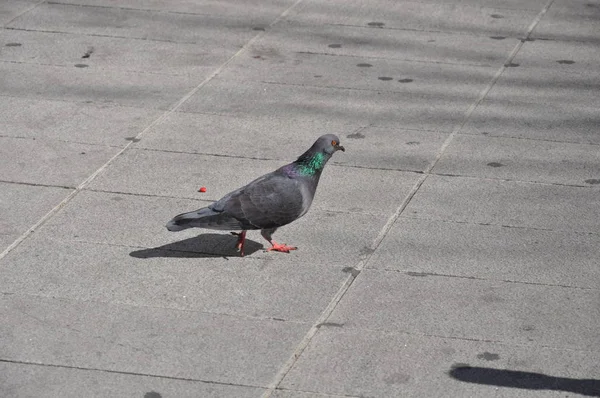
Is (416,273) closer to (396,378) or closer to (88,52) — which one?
(396,378)

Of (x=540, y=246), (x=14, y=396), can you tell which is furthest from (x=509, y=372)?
(x=14, y=396)

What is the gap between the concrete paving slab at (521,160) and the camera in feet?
28.4

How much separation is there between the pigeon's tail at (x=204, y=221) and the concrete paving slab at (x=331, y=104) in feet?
9.10

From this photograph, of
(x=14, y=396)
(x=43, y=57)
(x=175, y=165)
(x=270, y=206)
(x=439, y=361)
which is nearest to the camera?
(x=14, y=396)

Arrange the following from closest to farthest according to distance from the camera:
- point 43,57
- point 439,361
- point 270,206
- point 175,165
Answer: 1. point 439,361
2. point 270,206
3. point 175,165
4. point 43,57

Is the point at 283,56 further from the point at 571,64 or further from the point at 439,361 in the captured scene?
the point at 439,361

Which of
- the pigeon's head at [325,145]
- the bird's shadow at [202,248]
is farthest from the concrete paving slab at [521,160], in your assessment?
the bird's shadow at [202,248]

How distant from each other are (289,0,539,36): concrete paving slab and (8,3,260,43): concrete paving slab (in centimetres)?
81

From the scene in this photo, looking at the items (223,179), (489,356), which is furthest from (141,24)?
(489,356)

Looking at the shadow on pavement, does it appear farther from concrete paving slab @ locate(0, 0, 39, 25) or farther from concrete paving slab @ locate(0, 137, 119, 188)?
concrete paving slab @ locate(0, 0, 39, 25)

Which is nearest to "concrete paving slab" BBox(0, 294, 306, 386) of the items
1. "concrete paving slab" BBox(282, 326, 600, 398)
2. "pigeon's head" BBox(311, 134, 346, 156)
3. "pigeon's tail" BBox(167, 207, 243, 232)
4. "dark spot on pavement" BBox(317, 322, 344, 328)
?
"dark spot on pavement" BBox(317, 322, 344, 328)

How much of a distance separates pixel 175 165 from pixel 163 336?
2662mm

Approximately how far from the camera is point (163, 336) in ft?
20.6

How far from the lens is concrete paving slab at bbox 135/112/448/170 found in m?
8.94
